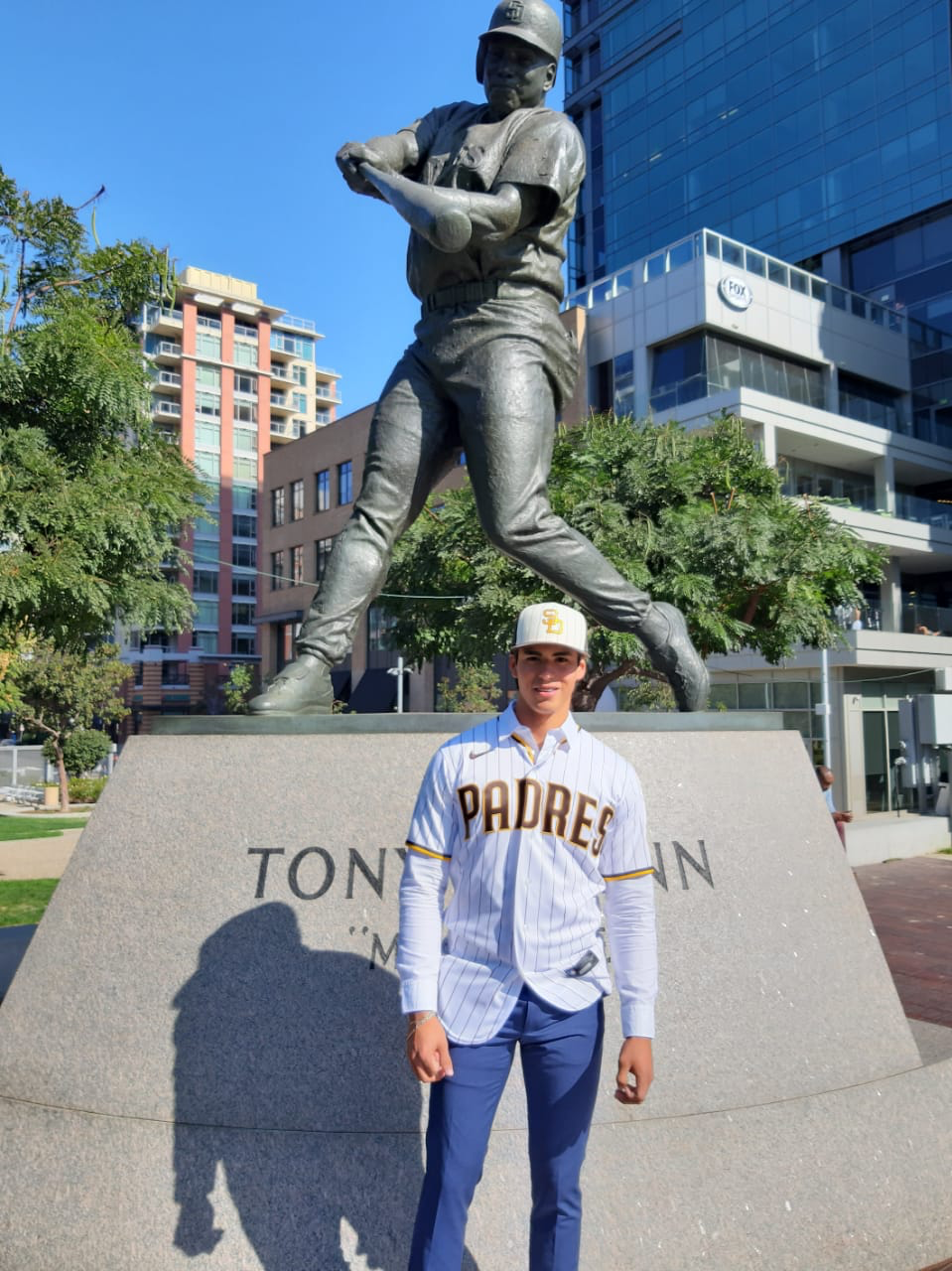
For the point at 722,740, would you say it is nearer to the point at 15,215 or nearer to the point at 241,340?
the point at 15,215

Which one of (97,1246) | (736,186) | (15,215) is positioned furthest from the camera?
(736,186)

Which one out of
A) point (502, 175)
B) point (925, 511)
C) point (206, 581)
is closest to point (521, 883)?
point (502, 175)

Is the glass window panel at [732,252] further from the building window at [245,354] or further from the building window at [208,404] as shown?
the building window at [245,354]

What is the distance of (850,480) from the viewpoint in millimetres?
33062

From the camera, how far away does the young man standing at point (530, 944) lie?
2.30 metres

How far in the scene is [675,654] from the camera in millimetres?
4570

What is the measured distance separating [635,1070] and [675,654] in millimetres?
2494

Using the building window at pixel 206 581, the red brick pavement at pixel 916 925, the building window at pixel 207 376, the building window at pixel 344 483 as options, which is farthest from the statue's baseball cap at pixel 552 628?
the building window at pixel 207 376

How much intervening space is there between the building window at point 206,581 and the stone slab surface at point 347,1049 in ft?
220

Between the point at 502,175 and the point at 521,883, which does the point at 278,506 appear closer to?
the point at 502,175

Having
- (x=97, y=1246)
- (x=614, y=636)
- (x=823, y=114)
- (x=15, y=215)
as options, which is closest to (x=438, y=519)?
(x=614, y=636)

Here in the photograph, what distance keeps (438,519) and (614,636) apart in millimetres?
5773

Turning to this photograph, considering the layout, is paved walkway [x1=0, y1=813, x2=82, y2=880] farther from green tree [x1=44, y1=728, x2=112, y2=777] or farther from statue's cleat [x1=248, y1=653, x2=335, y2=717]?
green tree [x1=44, y1=728, x2=112, y2=777]

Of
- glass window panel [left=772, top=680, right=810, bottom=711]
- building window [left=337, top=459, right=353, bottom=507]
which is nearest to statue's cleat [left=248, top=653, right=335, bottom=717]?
glass window panel [left=772, top=680, right=810, bottom=711]
